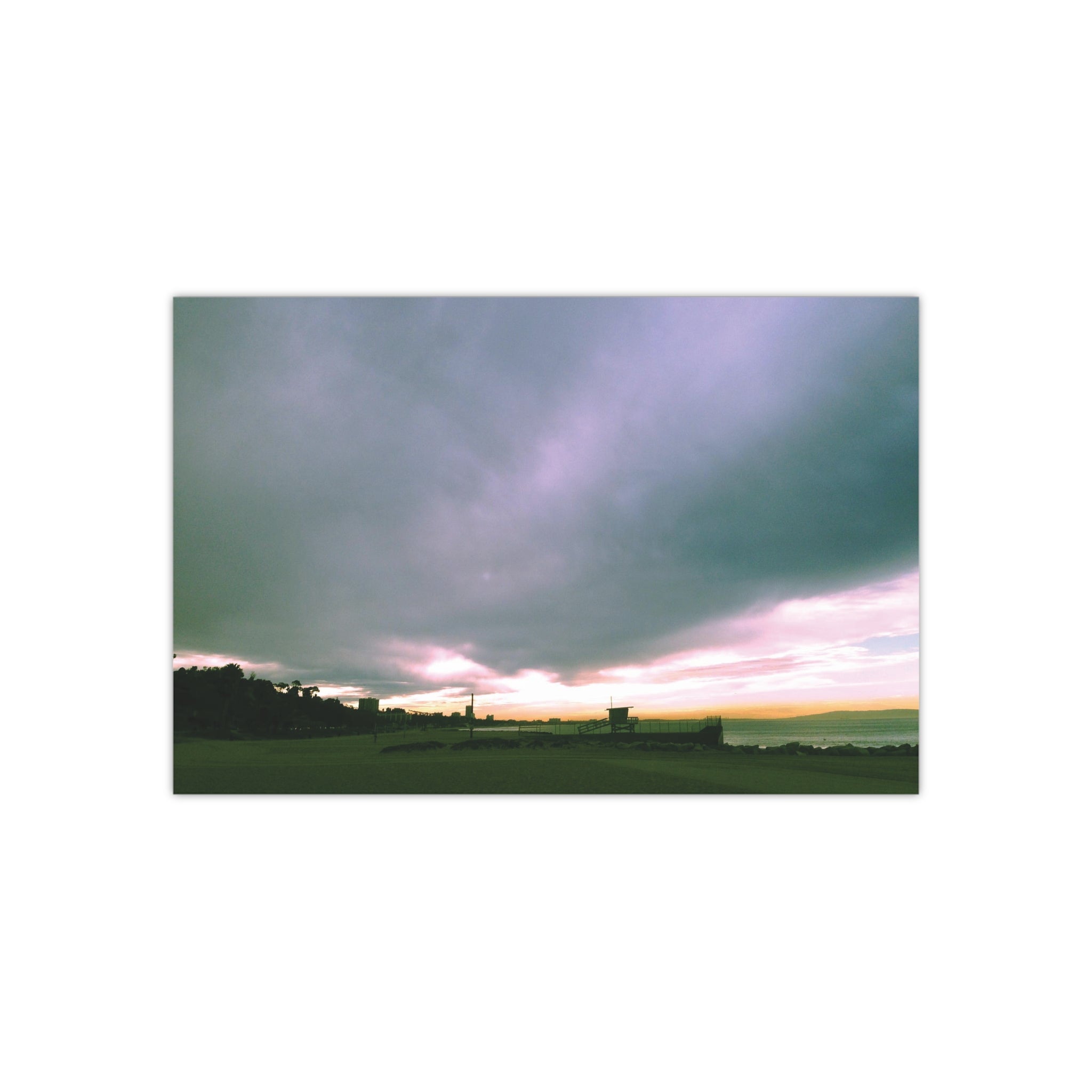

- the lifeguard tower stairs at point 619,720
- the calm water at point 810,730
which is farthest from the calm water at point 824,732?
the lifeguard tower stairs at point 619,720

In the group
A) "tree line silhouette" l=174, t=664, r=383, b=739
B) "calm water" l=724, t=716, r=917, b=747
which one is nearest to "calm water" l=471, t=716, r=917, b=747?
"calm water" l=724, t=716, r=917, b=747

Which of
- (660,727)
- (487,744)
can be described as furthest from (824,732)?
(487,744)

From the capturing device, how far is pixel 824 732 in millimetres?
3586

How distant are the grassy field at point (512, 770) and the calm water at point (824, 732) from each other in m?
0.09

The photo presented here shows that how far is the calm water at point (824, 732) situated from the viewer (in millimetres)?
3482

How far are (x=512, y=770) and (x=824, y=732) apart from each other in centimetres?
198

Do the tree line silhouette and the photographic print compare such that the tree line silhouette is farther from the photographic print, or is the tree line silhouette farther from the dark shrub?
the dark shrub

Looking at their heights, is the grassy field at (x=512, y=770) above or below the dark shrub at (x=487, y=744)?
below

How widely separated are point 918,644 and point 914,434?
1306mm

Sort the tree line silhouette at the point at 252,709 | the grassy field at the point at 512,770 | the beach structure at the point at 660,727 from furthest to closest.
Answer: the beach structure at the point at 660,727, the tree line silhouette at the point at 252,709, the grassy field at the point at 512,770

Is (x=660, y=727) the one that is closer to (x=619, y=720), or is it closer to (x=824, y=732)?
(x=619, y=720)

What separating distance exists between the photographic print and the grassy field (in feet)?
0.06

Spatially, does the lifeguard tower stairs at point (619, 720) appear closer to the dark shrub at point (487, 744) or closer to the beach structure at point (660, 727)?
the beach structure at point (660, 727)

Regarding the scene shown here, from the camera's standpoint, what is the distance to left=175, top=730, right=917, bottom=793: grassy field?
11.1 ft
